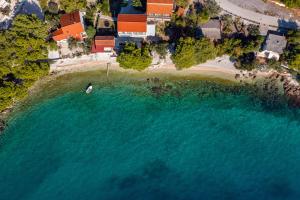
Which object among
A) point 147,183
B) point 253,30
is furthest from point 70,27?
point 253,30

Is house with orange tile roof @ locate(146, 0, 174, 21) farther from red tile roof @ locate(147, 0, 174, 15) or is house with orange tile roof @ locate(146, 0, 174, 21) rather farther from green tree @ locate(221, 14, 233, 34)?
green tree @ locate(221, 14, 233, 34)

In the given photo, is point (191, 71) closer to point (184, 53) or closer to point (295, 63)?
point (184, 53)

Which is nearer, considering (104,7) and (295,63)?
(295,63)

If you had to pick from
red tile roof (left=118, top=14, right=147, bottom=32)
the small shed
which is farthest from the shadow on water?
the small shed

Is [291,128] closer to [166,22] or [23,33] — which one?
A: [166,22]

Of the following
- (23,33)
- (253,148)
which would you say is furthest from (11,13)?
(253,148)

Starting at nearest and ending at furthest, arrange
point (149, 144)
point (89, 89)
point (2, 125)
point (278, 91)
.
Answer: point (149, 144), point (2, 125), point (89, 89), point (278, 91)
